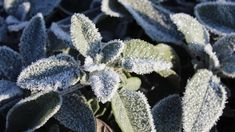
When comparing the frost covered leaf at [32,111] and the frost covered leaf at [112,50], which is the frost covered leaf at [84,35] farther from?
the frost covered leaf at [32,111]

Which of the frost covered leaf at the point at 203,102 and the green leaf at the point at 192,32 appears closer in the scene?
the frost covered leaf at the point at 203,102

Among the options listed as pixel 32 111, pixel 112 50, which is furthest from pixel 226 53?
pixel 32 111

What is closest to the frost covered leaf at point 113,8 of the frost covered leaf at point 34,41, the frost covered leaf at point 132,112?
the frost covered leaf at point 34,41

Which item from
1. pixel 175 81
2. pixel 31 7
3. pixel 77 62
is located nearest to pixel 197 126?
pixel 175 81

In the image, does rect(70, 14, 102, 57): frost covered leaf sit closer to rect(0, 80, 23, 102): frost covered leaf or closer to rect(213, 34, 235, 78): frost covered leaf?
rect(0, 80, 23, 102): frost covered leaf

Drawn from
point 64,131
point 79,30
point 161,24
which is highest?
point 79,30

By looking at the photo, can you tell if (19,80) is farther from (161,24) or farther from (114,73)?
(161,24)
